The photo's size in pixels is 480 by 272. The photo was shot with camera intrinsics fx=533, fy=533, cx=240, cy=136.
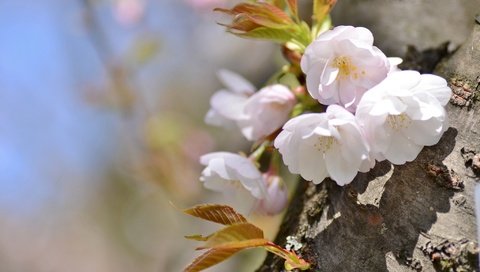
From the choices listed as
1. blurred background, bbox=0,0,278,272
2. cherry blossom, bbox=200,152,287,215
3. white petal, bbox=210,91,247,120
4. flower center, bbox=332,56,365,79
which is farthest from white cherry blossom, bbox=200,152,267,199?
blurred background, bbox=0,0,278,272

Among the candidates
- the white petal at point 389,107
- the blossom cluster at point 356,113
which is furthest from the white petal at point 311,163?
the white petal at point 389,107

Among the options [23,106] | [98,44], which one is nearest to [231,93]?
[98,44]

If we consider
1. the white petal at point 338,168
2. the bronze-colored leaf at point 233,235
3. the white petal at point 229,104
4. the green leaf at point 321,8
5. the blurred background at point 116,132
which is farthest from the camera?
the blurred background at point 116,132

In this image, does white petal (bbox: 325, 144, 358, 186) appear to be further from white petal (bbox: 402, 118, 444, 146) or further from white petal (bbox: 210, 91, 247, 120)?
white petal (bbox: 210, 91, 247, 120)

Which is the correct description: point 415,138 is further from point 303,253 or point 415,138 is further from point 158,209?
point 158,209

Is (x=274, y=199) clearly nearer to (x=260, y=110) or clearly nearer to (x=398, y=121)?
(x=260, y=110)

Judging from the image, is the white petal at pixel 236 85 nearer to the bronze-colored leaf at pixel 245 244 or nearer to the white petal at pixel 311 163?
the white petal at pixel 311 163
